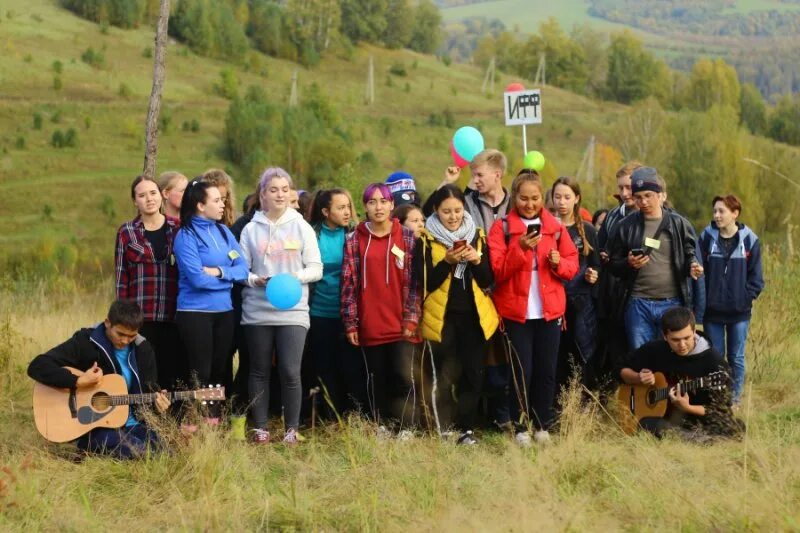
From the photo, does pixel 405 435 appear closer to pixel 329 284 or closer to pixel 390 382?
pixel 390 382

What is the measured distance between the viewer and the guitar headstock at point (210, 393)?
6145 millimetres

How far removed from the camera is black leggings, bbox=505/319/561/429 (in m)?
6.71

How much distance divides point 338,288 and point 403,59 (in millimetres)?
65035

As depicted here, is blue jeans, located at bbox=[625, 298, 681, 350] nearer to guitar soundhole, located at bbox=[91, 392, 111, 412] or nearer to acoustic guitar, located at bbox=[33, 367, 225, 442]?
acoustic guitar, located at bbox=[33, 367, 225, 442]

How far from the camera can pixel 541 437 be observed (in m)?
6.61

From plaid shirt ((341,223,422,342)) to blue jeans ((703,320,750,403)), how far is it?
8.54 ft

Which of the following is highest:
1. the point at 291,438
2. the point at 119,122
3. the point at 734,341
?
the point at 119,122

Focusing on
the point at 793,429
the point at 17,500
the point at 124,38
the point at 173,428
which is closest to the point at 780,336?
the point at 793,429

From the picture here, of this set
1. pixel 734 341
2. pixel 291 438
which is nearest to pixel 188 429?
pixel 291 438

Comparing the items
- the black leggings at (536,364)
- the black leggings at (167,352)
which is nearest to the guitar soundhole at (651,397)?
the black leggings at (536,364)

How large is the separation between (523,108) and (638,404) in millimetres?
3583

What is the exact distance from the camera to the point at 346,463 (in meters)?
6.07

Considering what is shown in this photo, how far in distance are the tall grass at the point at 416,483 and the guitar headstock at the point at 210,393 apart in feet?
0.97

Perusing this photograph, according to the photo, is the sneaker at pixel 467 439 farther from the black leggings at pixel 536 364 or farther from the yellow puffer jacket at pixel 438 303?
the yellow puffer jacket at pixel 438 303
